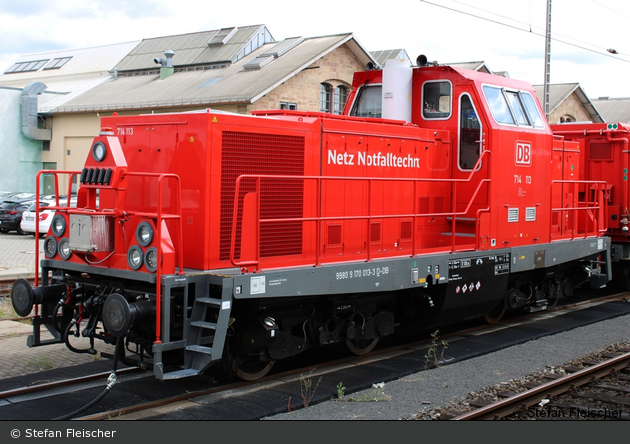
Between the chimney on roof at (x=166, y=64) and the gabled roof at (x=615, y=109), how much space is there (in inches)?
1265

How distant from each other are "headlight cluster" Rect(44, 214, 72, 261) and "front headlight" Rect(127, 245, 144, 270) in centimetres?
95

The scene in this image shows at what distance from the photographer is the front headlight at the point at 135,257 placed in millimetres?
6242

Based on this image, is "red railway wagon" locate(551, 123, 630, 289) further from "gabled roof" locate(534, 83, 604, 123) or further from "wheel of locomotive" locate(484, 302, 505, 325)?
"gabled roof" locate(534, 83, 604, 123)

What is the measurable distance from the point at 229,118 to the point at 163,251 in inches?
63.1

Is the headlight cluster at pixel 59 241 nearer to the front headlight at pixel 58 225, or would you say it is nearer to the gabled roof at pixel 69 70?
the front headlight at pixel 58 225

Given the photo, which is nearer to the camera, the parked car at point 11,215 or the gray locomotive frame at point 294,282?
the gray locomotive frame at point 294,282

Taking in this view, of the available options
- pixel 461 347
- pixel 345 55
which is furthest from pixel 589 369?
pixel 345 55

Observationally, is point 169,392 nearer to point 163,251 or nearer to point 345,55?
point 163,251

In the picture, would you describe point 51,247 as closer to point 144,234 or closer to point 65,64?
point 144,234

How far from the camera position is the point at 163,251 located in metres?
6.11

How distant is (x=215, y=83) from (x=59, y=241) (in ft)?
72.9

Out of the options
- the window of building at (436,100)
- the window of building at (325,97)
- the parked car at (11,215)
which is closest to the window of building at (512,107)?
the window of building at (436,100)

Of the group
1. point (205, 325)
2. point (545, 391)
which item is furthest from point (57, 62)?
point (545, 391)

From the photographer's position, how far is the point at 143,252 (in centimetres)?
620
